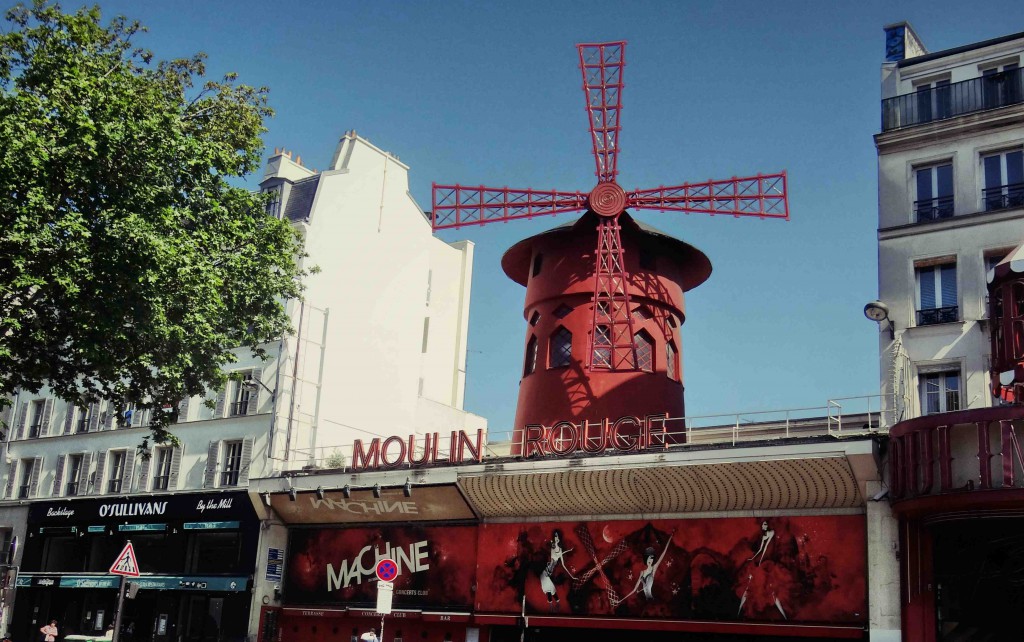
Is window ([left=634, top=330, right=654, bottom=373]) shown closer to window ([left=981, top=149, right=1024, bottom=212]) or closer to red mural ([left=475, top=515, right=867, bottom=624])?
red mural ([left=475, top=515, right=867, bottom=624])

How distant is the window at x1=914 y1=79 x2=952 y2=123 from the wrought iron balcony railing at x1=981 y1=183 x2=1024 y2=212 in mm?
1666

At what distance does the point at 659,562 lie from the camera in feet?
64.8

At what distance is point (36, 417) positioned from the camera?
3297 centimetres

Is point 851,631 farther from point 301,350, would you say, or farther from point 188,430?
point 188,430

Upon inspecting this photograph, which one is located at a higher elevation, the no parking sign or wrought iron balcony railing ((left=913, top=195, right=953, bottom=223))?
wrought iron balcony railing ((left=913, top=195, right=953, bottom=223))

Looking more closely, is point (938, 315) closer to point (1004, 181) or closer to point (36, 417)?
point (1004, 181)

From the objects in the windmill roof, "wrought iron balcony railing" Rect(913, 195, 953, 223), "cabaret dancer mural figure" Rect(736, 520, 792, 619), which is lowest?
"cabaret dancer mural figure" Rect(736, 520, 792, 619)

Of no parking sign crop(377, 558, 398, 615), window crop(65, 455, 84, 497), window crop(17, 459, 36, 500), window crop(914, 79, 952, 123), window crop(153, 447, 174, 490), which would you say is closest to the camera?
no parking sign crop(377, 558, 398, 615)

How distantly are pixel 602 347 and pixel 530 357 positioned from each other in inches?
102

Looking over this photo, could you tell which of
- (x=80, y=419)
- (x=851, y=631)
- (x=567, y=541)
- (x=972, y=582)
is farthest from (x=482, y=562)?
(x=80, y=419)

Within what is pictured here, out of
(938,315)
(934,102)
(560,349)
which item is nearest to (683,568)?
(938,315)

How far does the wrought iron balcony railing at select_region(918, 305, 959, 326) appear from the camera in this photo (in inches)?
703

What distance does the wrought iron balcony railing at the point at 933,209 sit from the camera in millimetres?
18594

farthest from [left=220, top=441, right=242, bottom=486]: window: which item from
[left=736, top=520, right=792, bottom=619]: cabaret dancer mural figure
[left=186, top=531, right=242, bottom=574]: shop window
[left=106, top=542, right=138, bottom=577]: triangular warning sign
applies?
[left=736, top=520, right=792, bottom=619]: cabaret dancer mural figure
